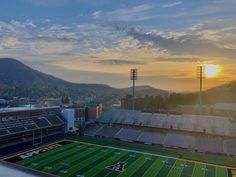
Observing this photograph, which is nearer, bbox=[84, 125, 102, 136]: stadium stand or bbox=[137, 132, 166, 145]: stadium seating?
bbox=[137, 132, 166, 145]: stadium seating

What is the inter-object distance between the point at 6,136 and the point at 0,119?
3.35m

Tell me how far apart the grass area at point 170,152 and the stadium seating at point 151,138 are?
1402 millimetres

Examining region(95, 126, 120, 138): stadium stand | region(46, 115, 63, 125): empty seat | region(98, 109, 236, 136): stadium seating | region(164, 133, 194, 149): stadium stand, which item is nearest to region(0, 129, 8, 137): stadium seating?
region(46, 115, 63, 125): empty seat

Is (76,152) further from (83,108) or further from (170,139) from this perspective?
(83,108)

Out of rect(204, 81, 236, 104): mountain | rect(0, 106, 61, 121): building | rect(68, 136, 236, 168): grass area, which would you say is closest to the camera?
rect(68, 136, 236, 168): grass area

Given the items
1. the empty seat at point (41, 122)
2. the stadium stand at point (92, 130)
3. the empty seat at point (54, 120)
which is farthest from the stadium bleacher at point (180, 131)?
the empty seat at point (41, 122)

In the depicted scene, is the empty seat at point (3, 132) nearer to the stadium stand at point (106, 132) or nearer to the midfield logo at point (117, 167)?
the stadium stand at point (106, 132)

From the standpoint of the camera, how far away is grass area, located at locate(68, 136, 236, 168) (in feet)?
81.5

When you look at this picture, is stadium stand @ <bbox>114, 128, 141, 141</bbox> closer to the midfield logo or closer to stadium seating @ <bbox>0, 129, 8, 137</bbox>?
the midfield logo

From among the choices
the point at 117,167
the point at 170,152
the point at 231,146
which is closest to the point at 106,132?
the point at 170,152

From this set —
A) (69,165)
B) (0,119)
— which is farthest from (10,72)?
(69,165)

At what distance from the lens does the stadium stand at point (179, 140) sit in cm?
2942

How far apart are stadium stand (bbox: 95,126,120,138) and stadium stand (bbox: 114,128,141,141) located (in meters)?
0.74

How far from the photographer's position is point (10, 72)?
19212 centimetres
